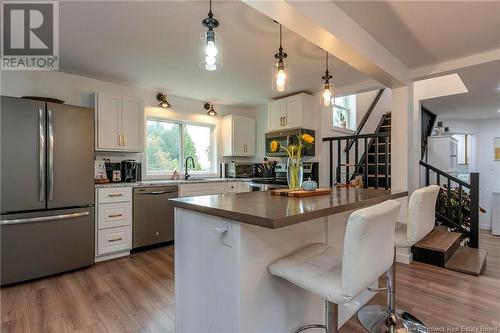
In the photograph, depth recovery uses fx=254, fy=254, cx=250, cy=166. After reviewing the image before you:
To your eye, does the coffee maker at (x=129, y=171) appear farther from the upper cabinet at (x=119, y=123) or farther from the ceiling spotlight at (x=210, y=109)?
the ceiling spotlight at (x=210, y=109)

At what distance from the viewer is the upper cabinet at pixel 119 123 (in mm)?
3422

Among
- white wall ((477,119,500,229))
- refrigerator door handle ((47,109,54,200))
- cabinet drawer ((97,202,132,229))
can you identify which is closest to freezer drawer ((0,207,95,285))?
cabinet drawer ((97,202,132,229))

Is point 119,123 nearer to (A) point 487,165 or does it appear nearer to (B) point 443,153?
(B) point 443,153

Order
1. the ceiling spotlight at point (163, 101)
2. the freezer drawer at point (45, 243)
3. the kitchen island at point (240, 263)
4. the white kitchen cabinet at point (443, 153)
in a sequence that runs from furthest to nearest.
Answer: the white kitchen cabinet at point (443, 153), the ceiling spotlight at point (163, 101), the freezer drawer at point (45, 243), the kitchen island at point (240, 263)

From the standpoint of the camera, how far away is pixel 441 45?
2494 millimetres

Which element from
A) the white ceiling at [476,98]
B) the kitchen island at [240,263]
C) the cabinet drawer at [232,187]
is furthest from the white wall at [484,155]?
the kitchen island at [240,263]

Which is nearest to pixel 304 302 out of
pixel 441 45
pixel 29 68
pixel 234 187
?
pixel 441 45

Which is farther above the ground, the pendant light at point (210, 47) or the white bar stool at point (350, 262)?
the pendant light at point (210, 47)

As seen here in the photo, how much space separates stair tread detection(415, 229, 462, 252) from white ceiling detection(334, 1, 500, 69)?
7.12 ft

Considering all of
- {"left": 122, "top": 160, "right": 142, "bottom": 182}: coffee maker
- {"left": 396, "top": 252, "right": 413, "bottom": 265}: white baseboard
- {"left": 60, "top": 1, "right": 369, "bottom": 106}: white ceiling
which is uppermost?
{"left": 60, "top": 1, "right": 369, "bottom": 106}: white ceiling

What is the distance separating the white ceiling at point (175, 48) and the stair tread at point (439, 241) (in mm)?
2334

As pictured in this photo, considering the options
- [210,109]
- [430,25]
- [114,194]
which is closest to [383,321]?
[430,25]

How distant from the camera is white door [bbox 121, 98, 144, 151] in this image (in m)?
3.64

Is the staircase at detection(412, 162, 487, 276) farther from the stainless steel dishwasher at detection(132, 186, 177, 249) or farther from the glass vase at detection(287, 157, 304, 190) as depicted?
the stainless steel dishwasher at detection(132, 186, 177, 249)
